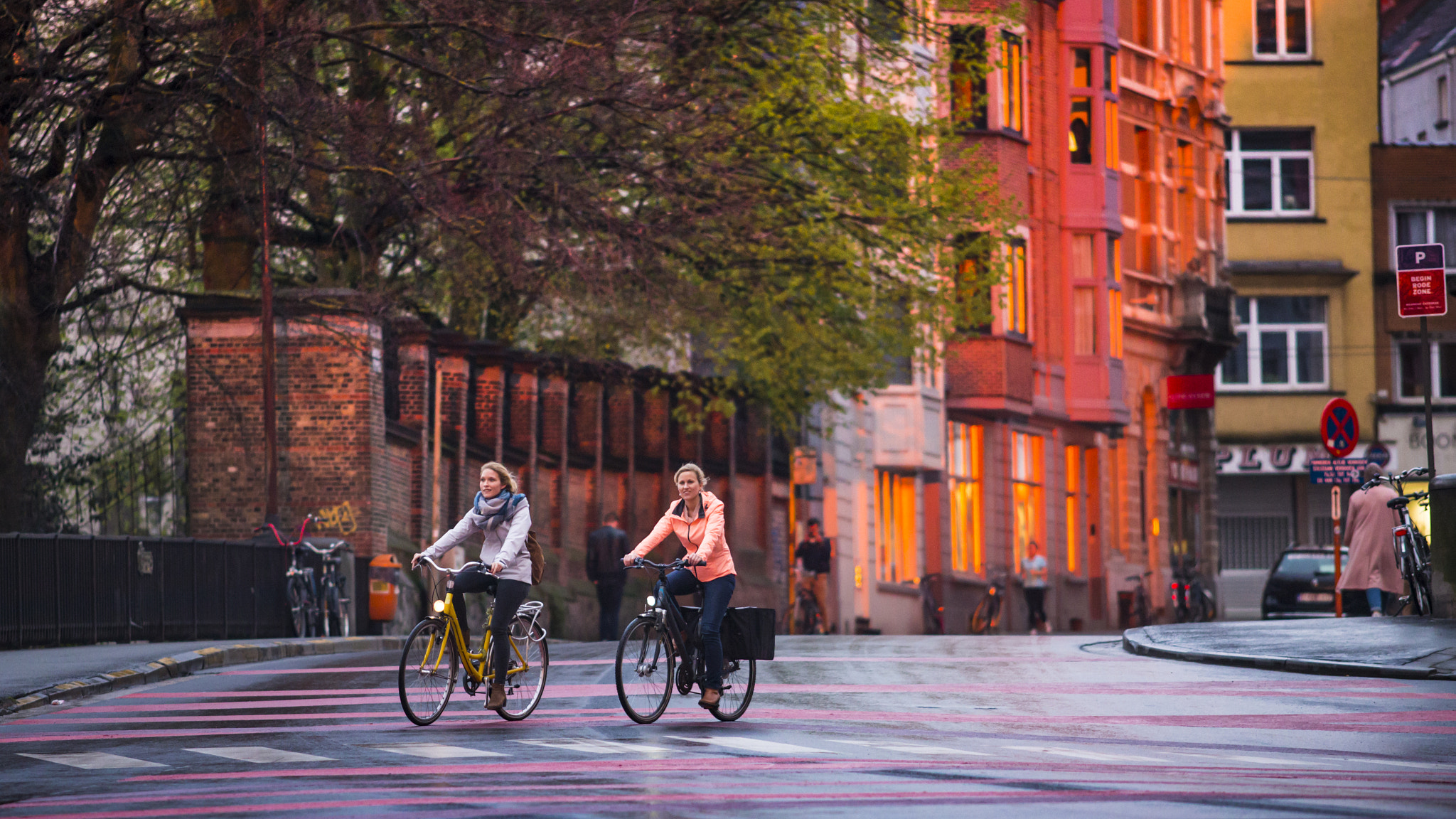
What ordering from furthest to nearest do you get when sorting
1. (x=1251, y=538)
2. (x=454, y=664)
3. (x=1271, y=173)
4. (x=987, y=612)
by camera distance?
(x=1251, y=538)
(x=1271, y=173)
(x=987, y=612)
(x=454, y=664)

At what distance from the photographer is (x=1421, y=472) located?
2334cm

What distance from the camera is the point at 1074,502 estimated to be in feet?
166

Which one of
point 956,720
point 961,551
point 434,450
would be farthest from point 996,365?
point 956,720

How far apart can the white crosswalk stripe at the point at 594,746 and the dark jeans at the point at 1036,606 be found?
28449mm

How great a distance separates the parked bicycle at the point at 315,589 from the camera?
26.8m

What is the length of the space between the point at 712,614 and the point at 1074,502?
36963 mm

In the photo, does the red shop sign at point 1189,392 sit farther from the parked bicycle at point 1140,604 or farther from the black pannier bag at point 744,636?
the black pannier bag at point 744,636

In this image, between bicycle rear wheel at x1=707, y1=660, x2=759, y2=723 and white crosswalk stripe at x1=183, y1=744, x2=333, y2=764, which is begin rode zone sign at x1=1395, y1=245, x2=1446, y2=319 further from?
white crosswalk stripe at x1=183, y1=744, x2=333, y2=764

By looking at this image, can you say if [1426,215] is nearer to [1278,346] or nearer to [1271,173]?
[1271,173]

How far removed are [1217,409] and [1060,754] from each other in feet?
165

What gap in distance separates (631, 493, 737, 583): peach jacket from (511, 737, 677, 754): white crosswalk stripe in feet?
5.21

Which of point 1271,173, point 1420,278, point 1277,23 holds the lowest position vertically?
point 1420,278

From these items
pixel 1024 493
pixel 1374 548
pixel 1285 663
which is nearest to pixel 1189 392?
pixel 1024 493

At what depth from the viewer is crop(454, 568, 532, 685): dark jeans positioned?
1430cm
